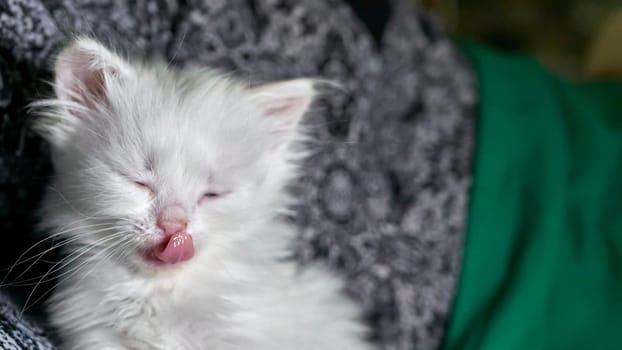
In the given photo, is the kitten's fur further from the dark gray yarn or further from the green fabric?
the green fabric

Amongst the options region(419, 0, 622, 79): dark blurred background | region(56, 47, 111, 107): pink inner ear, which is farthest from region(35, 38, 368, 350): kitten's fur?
region(419, 0, 622, 79): dark blurred background

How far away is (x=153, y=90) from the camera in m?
0.84

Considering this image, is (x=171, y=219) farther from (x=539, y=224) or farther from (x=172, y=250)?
(x=539, y=224)

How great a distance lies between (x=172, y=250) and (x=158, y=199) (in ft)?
0.20

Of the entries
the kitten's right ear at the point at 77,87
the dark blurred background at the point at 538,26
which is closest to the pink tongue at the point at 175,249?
the kitten's right ear at the point at 77,87

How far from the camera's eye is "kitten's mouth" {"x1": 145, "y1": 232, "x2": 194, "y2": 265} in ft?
2.59

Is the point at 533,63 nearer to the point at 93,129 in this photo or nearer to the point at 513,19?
the point at 93,129

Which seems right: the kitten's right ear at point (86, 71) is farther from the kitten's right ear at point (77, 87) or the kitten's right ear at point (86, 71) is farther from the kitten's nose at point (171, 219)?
the kitten's nose at point (171, 219)

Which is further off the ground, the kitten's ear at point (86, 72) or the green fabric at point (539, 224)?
the kitten's ear at point (86, 72)

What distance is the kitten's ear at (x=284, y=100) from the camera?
0.90 m

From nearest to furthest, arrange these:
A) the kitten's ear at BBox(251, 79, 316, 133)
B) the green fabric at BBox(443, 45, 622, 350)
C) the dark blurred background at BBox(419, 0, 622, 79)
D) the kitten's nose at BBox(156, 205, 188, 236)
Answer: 1. the kitten's nose at BBox(156, 205, 188, 236)
2. the kitten's ear at BBox(251, 79, 316, 133)
3. the green fabric at BBox(443, 45, 622, 350)
4. the dark blurred background at BBox(419, 0, 622, 79)

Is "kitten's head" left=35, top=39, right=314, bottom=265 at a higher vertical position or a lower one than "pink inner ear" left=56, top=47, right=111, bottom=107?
lower

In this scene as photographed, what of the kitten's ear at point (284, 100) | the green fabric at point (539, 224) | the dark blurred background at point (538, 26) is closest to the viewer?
the kitten's ear at point (284, 100)

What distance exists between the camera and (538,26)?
9.34 feet
